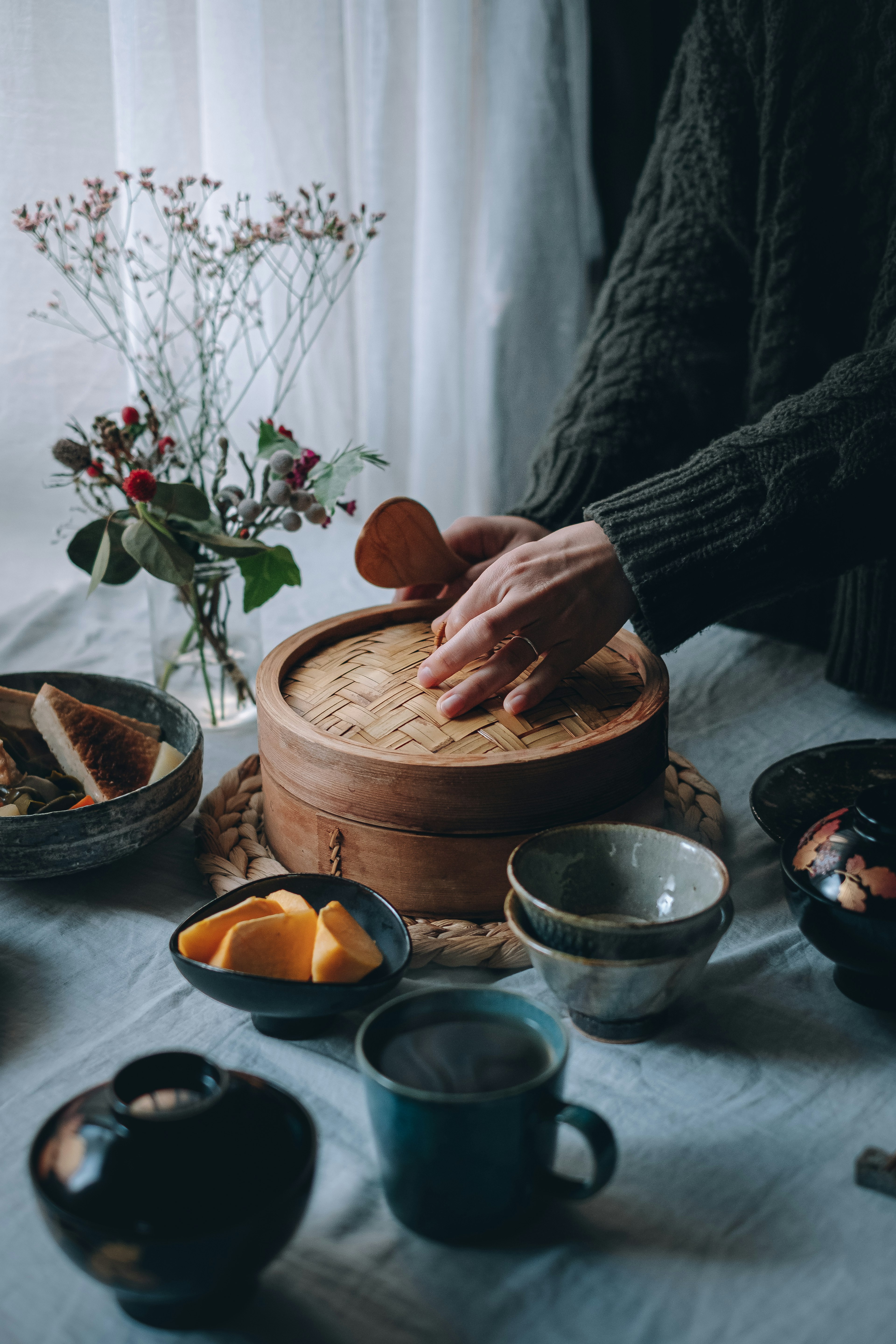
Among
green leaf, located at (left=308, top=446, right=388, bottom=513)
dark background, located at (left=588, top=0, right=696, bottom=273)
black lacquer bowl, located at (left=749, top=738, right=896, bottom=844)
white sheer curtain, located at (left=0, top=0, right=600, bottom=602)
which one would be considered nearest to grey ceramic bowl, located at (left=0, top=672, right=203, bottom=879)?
green leaf, located at (left=308, top=446, right=388, bottom=513)

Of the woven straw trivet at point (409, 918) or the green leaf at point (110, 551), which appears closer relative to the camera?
the woven straw trivet at point (409, 918)

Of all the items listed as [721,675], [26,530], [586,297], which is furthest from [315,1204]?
[586,297]

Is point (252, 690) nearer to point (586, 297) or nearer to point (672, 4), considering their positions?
point (586, 297)

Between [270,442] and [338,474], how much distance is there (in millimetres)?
93

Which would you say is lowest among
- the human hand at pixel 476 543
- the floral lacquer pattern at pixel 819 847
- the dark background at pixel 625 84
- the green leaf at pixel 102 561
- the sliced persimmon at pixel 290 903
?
the sliced persimmon at pixel 290 903

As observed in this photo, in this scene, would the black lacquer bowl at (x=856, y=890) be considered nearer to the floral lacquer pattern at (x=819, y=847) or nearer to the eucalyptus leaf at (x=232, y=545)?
the floral lacquer pattern at (x=819, y=847)

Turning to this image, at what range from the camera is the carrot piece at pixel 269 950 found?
2.09 feet

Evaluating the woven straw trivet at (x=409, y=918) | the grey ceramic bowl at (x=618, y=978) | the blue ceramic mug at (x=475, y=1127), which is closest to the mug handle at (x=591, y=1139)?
the blue ceramic mug at (x=475, y=1127)

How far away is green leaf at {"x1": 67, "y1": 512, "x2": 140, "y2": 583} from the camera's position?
3.18 feet

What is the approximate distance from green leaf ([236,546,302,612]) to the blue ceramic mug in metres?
0.55

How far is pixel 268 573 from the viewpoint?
1004 millimetres

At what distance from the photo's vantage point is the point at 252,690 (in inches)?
46.0

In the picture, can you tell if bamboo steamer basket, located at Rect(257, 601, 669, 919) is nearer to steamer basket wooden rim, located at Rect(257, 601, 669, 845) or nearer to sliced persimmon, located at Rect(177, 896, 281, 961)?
steamer basket wooden rim, located at Rect(257, 601, 669, 845)

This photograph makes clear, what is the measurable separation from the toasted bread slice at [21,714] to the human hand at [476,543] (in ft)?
0.98
